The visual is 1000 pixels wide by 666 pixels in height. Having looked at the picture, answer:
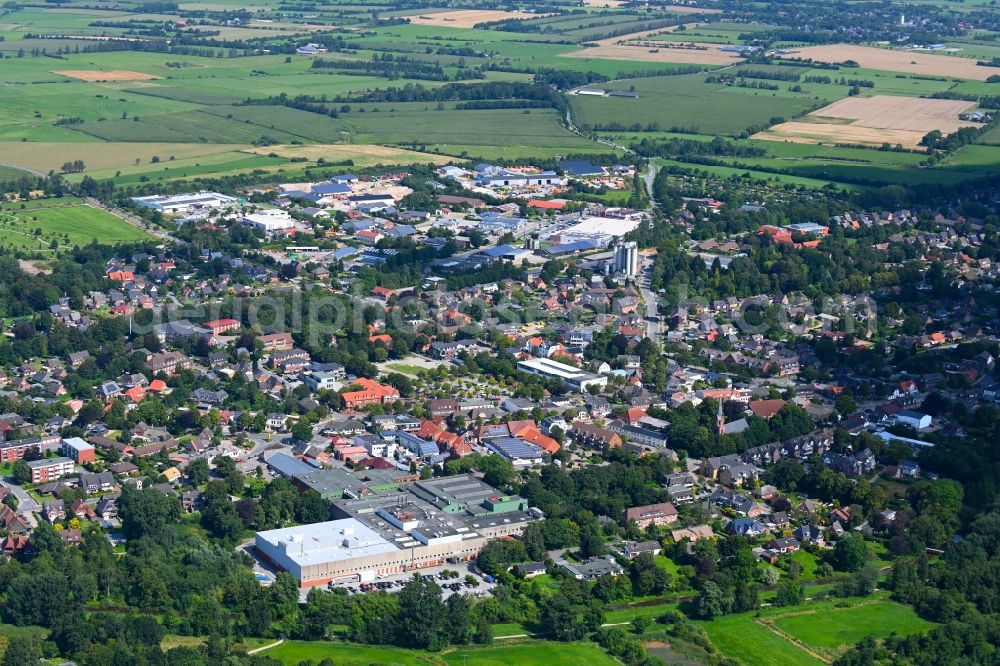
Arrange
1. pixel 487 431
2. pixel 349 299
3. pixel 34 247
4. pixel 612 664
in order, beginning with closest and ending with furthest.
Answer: pixel 612 664, pixel 487 431, pixel 349 299, pixel 34 247

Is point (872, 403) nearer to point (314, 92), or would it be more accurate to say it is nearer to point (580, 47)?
point (314, 92)

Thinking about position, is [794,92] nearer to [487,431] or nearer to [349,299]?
[349,299]

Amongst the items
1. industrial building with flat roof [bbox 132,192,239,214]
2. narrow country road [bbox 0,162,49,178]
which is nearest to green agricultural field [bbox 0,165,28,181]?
narrow country road [bbox 0,162,49,178]

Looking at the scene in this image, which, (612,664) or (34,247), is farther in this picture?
(34,247)

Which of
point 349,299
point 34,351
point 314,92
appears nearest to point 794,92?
point 314,92

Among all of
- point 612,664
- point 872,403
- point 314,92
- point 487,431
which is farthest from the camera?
point 314,92

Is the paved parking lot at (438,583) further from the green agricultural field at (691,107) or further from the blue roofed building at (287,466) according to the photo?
the green agricultural field at (691,107)

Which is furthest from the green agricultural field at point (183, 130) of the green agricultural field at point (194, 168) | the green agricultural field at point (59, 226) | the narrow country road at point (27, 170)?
the green agricultural field at point (59, 226)

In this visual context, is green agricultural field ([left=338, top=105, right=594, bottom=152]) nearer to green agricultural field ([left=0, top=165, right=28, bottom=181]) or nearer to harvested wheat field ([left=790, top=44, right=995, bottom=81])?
green agricultural field ([left=0, top=165, right=28, bottom=181])
